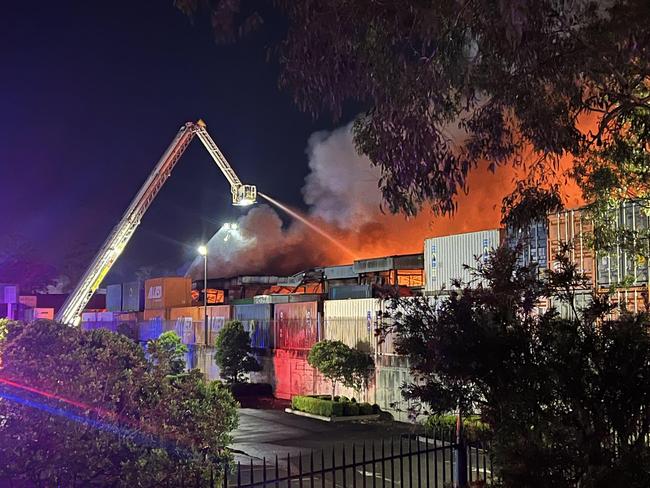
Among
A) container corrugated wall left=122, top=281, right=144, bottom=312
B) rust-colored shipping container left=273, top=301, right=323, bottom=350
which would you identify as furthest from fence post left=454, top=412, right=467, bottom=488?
container corrugated wall left=122, top=281, right=144, bottom=312

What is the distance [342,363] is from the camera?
20.6m

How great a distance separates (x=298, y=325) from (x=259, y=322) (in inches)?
134

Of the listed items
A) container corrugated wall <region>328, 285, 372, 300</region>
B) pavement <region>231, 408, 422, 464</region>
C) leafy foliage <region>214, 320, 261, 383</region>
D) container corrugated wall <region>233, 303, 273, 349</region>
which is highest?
container corrugated wall <region>328, 285, 372, 300</region>

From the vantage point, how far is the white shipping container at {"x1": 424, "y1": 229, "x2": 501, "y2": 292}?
20.5m

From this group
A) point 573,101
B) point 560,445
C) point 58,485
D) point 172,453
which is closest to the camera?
point 58,485

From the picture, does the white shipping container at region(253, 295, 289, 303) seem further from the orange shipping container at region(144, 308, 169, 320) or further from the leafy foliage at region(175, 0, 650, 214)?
the leafy foliage at region(175, 0, 650, 214)

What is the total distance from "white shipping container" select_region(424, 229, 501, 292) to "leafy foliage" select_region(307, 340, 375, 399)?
3.49 meters

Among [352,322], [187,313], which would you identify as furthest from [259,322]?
[187,313]

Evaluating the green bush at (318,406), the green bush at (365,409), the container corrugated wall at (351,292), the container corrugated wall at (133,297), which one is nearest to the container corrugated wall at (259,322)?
the container corrugated wall at (351,292)

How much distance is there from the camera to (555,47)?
7.66 m

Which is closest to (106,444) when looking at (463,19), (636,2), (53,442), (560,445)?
(53,442)

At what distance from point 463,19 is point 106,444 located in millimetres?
5558

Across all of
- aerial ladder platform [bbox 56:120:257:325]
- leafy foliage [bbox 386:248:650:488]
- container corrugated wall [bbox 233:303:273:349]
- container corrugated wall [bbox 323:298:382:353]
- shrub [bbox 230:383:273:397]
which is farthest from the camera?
aerial ladder platform [bbox 56:120:257:325]

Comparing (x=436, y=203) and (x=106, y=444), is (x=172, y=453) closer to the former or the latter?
(x=106, y=444)
